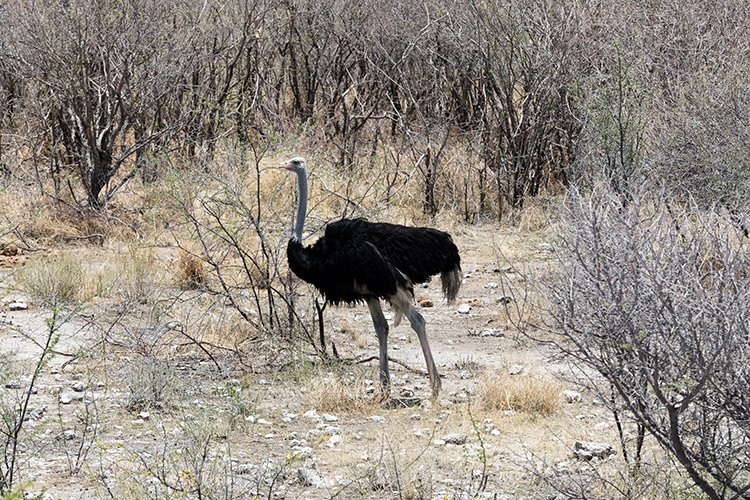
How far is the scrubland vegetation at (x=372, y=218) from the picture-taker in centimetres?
484

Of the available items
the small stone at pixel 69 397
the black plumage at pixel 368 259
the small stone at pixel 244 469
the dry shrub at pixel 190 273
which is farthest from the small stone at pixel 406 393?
the dry shrub at pixel 190 273

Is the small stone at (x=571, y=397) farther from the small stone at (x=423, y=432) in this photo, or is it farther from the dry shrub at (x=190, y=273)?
the dry shrub at (x=190, y=273)

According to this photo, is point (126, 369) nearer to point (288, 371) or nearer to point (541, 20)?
point (288, 371)

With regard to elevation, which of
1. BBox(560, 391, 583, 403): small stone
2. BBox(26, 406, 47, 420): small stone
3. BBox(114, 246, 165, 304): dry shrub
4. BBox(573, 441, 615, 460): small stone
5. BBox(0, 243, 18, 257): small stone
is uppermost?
BBox(0, 243, 18, 257): small stone

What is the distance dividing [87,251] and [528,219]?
13.7 feet

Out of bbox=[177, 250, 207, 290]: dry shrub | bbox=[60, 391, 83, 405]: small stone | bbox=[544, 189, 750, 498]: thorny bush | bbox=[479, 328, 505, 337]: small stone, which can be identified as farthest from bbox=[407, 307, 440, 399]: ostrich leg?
bbox=[177, 250, 207, 290]: dry shrub

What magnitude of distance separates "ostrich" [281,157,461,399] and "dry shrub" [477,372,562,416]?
0.31 meters

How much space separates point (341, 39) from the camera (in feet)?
50.9

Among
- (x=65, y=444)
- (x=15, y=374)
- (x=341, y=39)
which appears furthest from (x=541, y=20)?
(x=65, y=444)

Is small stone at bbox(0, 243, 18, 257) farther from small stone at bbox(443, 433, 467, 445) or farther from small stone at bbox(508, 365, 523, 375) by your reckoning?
small stone at bbox(443, 433, 467, 445)

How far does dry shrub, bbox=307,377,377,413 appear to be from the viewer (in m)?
7.04

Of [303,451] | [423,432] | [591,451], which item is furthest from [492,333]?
[303,451]

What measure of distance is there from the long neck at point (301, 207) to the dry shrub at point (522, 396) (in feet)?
4.57

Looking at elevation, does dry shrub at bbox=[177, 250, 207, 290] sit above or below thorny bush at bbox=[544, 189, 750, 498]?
below
